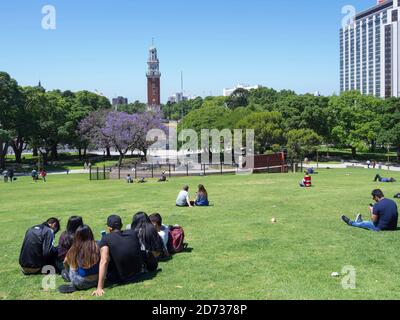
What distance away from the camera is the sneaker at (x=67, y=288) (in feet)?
25.0

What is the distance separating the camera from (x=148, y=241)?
30.0 feet

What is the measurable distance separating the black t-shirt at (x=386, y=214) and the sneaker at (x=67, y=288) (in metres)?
8.00

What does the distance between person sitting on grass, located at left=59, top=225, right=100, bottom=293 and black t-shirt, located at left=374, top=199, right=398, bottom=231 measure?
761 centimetres

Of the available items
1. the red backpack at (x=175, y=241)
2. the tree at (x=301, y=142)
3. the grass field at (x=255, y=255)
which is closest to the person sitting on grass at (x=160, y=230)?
the red backpack at (x=175, y=241)

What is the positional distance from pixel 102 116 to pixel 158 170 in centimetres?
3000

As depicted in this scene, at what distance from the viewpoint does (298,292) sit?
7266mm

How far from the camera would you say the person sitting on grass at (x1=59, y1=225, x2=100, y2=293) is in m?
7.73

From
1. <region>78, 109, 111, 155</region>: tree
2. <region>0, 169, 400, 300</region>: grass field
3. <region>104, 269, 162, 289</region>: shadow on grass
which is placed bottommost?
<region>104, 269, 162, 289</region>: shadow on grass

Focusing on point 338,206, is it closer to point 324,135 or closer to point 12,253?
point 12,253

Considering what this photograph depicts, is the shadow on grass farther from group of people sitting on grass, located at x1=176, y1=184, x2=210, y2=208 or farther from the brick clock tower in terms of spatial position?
the brick clock tower

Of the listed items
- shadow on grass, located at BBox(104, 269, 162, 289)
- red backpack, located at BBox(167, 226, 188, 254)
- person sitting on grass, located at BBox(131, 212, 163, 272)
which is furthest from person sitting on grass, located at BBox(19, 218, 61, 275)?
red backpack, located at BBox(167, 226, 188, 254)

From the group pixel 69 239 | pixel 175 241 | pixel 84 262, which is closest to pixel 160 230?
pixel 175 241
